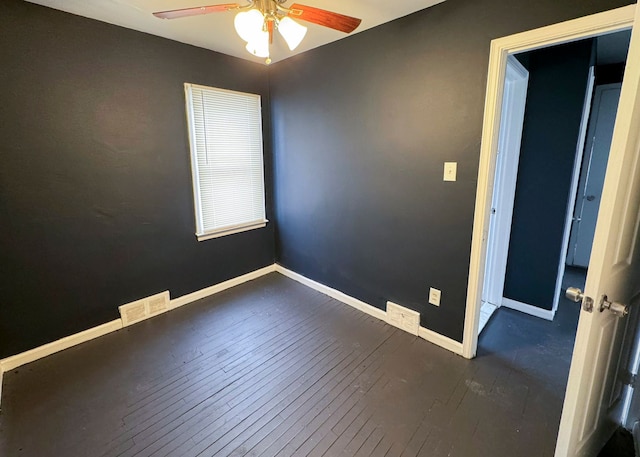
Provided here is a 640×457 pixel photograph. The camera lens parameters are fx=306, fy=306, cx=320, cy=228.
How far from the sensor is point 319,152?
9.39 ft

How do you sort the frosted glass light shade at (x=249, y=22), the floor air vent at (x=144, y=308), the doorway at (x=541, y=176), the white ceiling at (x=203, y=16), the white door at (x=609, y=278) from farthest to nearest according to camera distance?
A: the floor air vent at (x=144, y=308) → the doorway at (x=541, y=176) → the white ceiling at (x=203, y=16) → the frosted glass light shade at (x=249, y=22) → the white door at (x=609, y=278)

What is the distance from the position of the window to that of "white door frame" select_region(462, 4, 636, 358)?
2.18 m

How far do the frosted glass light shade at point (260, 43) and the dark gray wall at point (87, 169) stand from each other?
137 cm

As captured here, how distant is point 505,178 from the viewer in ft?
8.64

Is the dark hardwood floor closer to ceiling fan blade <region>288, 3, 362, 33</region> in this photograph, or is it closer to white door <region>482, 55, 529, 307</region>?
white door <region>482, 55, 529, 307</region>

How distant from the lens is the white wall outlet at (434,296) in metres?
2.26

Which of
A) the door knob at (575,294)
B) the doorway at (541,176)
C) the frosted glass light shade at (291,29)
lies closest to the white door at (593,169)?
the doorway at (541,176)

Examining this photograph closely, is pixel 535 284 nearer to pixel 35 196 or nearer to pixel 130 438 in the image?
pixel 130 438

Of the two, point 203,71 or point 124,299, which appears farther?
point 203,71

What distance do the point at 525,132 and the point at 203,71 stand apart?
2.79 meters

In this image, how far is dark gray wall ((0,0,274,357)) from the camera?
194 cm

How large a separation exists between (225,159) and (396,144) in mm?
1661

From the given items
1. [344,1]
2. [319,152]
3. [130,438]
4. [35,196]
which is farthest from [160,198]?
[344,1]

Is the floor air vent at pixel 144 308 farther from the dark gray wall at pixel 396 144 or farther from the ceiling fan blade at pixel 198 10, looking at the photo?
the ceiling fan blade at pixel 198 10
